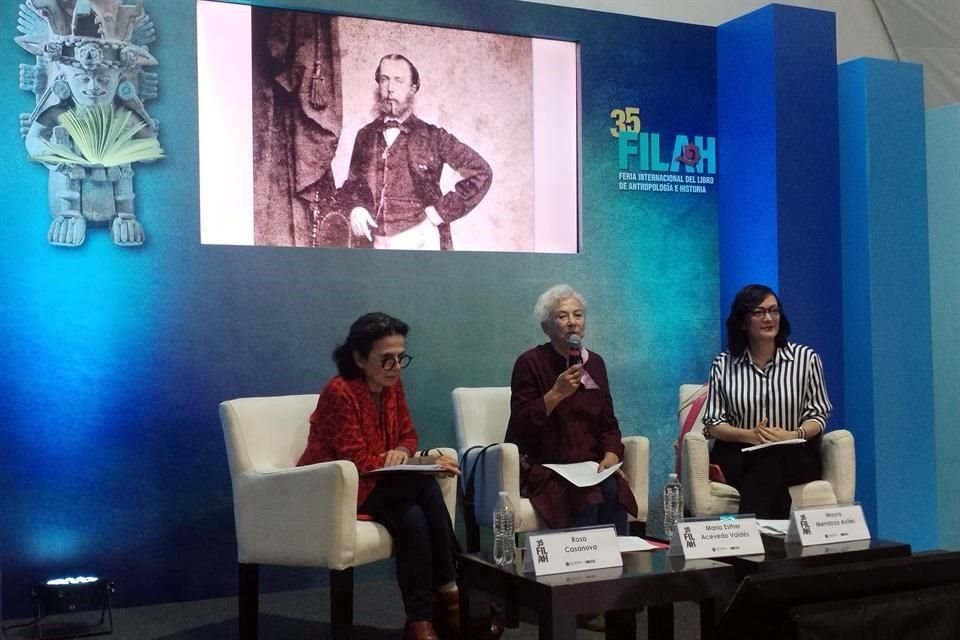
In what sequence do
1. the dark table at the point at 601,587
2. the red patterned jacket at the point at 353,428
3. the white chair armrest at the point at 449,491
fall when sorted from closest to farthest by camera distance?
the dark table at the point at 601,587 → the red patterned jacket at the point at 353,428 → the white chair armrest at the point at 449,491

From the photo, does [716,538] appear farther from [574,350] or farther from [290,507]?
[290,507]

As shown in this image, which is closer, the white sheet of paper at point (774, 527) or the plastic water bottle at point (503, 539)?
the plastic water bottle at point (503, 539)

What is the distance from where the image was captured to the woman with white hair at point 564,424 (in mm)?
3961

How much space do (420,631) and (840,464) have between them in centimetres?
177

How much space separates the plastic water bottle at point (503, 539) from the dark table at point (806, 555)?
59 centimetres

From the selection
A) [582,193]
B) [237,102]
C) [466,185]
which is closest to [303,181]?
[237,102]

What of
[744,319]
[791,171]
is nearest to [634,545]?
[744,319]

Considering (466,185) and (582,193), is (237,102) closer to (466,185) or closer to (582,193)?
(466,185)

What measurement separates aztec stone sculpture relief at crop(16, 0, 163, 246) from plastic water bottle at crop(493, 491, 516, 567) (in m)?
2.04

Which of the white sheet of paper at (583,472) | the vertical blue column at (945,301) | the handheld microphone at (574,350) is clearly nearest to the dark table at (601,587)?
the white sheet of paper at (583,472)

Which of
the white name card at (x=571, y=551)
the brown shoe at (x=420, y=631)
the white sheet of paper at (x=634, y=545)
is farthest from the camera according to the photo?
the brown shoe at (x=420, y=631)

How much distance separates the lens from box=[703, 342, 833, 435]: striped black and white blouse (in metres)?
4.21

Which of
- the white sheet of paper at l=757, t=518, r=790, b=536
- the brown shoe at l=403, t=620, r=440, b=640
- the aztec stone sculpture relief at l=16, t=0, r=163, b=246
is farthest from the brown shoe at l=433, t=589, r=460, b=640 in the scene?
the aztec stone sculpture relief at l=16, t=0, r=163, b=246

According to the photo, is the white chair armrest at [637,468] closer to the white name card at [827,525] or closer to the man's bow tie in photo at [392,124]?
the white name card at [827,525]
